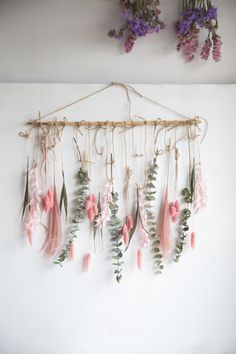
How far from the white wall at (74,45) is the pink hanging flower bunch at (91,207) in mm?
529

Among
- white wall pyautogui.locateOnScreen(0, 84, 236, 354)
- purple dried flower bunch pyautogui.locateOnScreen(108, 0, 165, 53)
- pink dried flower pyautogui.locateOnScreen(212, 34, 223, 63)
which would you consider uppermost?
purple dried flower bunch pyautogui.locateOnScreen(108, 0, 165, 53)

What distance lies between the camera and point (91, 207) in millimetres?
1228

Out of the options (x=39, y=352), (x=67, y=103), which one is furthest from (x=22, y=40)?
(x=39, y=352)

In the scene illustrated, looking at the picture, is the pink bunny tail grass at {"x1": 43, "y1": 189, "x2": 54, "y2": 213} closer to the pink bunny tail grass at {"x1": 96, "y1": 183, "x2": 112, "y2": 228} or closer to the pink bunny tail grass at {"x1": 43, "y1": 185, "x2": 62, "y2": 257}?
the pink bunny tail grass at {"x1": 43, "y1": 185, "x2": 62, "y2": 257}

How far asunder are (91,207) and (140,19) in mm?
815

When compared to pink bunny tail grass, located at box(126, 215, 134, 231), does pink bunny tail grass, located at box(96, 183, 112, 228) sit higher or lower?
higher

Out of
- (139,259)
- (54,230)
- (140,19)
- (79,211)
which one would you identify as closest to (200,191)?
(139,259)

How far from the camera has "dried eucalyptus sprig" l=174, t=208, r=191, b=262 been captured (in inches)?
49.4

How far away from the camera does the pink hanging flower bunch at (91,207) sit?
4.00ft

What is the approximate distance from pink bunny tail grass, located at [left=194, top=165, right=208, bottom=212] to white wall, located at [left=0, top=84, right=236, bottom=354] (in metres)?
0.04

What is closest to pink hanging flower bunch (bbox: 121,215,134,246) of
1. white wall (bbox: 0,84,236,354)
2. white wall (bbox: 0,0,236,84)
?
white wall (bbox: 0,84,236,354)

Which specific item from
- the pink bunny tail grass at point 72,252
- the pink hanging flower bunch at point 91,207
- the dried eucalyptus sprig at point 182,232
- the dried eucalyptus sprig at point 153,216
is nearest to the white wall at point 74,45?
the dried eucalyptus sprig at point 153,216

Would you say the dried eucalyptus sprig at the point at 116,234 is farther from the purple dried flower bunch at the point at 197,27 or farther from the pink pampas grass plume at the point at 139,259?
the purple dried flower bunch at the point at 197,27

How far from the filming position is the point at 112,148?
1.26 meters
